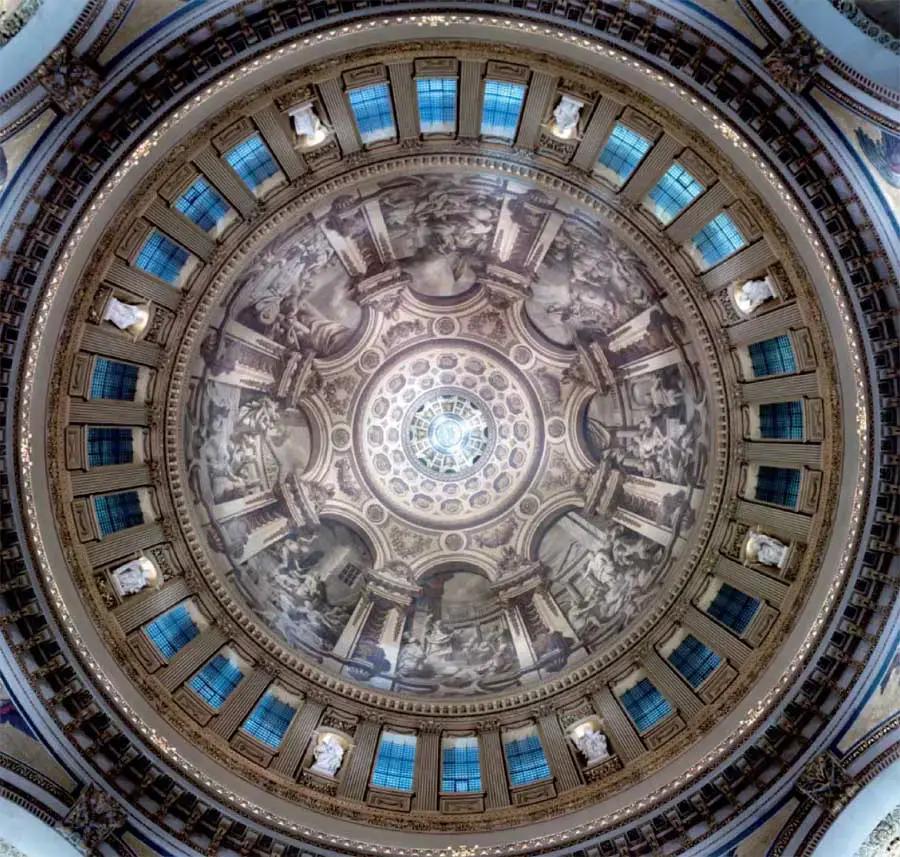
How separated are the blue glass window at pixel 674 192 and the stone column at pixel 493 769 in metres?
18.3

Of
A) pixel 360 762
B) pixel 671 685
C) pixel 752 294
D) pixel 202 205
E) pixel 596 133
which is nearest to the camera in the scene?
pixel 596 133

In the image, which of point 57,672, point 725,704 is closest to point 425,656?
point 725,704

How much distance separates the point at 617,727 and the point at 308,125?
21431 millimetres

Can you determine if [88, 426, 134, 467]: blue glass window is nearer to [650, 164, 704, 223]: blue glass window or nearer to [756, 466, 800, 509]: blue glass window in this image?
[650, 164, 704, 223]: blue glass window

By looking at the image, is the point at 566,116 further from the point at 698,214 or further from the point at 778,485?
the point at 778,485

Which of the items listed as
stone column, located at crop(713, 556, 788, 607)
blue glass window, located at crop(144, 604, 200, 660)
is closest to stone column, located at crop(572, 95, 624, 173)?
stone column, located at crop(713, 556, 788, 607)

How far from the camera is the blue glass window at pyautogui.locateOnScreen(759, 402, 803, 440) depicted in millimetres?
25400

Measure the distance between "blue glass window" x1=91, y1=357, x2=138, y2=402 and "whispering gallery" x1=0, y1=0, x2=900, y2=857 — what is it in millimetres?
154

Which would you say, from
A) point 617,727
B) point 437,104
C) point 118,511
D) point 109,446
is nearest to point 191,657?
point 118,511

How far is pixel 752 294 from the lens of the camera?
25.0m

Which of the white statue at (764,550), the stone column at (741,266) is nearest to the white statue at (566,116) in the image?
the stone column at (741,266)

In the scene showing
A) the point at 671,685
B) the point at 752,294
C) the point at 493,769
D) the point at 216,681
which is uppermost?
the point at 752,294

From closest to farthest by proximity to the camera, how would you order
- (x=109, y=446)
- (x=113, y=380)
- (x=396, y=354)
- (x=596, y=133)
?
(x=596, y=133), (x=113, y=380), (x=109, y=446), (x=396, y=354)

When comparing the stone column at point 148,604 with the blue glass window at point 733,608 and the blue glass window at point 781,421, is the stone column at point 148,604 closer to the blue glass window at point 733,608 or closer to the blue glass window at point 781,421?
the blue glass window at point 733,608
